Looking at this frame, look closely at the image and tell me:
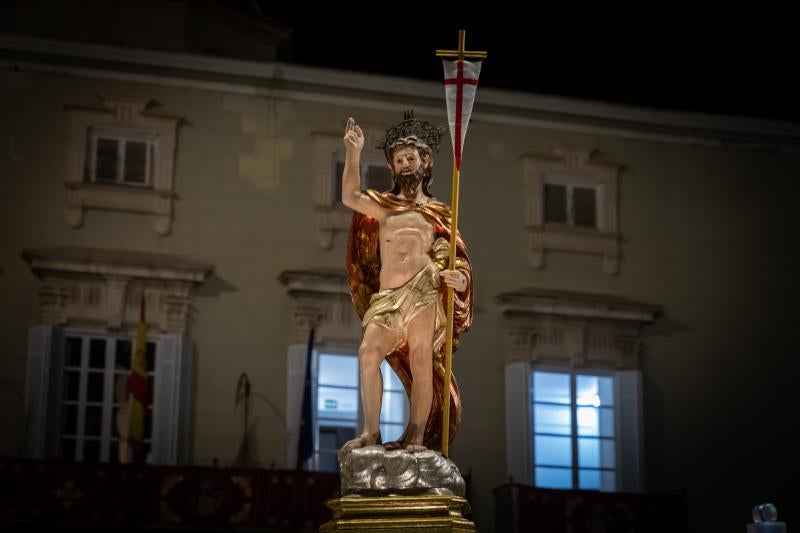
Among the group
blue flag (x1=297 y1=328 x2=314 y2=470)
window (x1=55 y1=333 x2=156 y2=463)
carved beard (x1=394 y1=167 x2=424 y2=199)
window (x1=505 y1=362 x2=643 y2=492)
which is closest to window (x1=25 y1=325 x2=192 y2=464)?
window (x1=55 y1=333 x2=156 y2=463)

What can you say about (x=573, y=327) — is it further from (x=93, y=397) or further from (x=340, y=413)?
(x=93, y=397)

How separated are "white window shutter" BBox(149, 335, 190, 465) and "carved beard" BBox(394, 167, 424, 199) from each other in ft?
29.9

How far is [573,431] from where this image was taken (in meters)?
18.0

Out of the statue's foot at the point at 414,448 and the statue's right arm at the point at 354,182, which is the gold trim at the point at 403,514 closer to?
the statue's foot at the point at 414,448

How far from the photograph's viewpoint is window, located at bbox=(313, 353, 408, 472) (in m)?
17.3

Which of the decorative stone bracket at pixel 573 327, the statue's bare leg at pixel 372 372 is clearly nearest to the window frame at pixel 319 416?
the decorative stone bracket at pixel 573 327

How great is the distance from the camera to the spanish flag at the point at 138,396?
15.9m

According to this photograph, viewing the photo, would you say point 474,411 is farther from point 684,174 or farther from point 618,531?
point 684,174

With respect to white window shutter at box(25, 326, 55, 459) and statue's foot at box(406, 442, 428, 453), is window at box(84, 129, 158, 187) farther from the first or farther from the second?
statue's foot at box(406, 442, 428, 453)

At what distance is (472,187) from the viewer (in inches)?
728

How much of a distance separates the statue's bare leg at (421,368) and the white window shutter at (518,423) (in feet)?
32.5

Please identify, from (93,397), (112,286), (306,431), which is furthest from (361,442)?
(112,286)

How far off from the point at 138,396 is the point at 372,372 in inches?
339

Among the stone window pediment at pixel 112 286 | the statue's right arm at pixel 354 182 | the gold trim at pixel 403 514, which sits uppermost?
the stone window pediment at pixel 112 286
